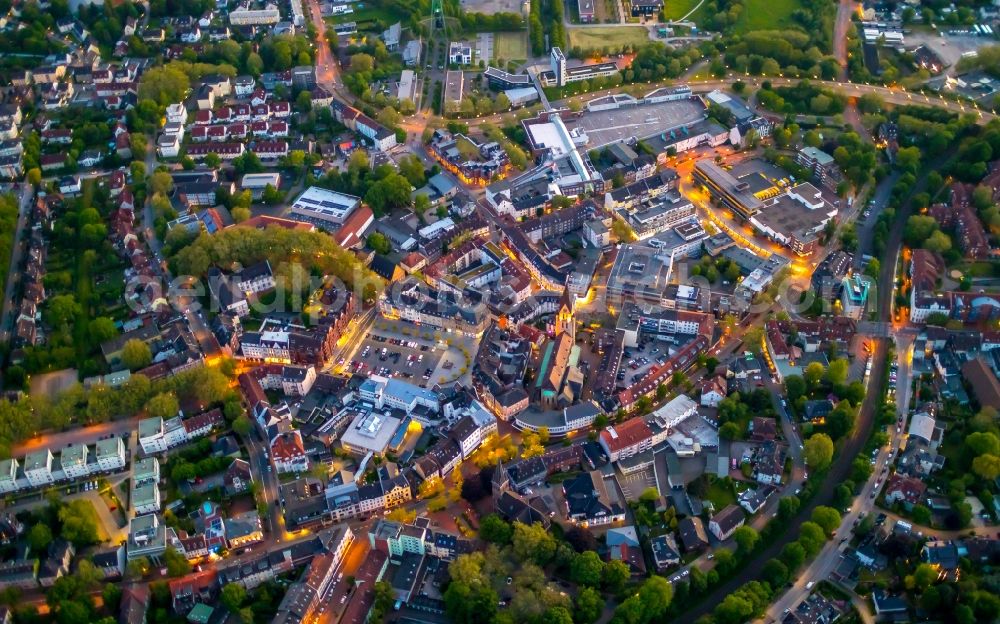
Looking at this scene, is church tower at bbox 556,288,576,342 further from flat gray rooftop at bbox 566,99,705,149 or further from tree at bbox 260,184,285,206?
tree at bbox 260,184,285,206

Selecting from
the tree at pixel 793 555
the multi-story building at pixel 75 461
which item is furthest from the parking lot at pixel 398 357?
the tree at pixel 793 555

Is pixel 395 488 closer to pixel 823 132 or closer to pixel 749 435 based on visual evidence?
pixel 749 435

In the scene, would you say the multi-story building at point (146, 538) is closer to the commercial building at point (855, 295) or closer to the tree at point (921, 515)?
the tree at point (921, 515)

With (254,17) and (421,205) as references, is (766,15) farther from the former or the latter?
(254,17)

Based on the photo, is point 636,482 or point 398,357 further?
point 398,357

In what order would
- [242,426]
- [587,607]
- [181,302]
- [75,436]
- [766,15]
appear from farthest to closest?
[766,15]
[181,302]
[75,436]
[242,426]
[587,607]

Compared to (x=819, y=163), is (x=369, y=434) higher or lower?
lower

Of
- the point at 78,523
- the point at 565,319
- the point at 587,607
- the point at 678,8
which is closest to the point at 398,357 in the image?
the point at 565,319
